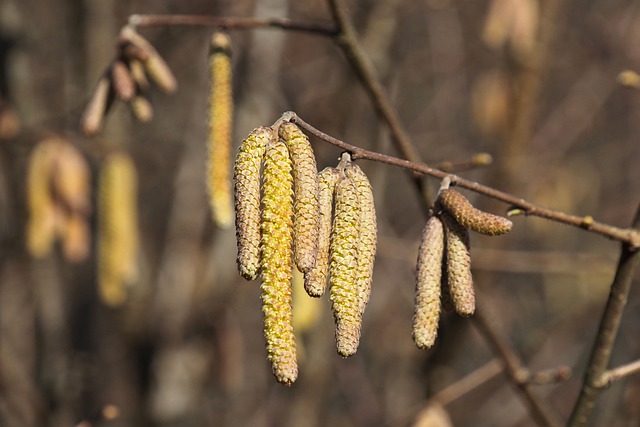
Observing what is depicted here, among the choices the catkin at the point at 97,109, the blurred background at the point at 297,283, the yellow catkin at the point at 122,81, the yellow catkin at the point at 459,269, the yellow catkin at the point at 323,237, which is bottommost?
the blurred background at the point at 297,283

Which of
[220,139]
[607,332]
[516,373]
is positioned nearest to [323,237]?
[220,139]

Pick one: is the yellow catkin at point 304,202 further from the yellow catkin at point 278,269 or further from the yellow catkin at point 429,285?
the yellow catkin at point 429,285

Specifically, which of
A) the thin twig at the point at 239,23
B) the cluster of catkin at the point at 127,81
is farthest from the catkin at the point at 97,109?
the thin twig at the point at 239,23

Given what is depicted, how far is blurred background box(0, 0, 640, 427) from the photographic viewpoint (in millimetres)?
3090

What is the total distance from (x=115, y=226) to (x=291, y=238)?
4.76 feet

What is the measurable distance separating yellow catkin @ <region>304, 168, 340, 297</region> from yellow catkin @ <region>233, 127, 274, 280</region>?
0.08 metres

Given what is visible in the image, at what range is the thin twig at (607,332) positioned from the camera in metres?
1.45

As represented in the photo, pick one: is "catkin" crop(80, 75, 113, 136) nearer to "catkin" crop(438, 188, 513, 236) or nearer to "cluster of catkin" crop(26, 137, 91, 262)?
"cluster of catkin" crop(26, 137, 91, 262)

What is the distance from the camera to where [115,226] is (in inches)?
94.3

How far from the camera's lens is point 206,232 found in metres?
3.57

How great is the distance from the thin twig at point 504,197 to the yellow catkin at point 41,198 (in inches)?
50.2

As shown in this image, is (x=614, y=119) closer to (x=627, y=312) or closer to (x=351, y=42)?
(x=627, y=312)

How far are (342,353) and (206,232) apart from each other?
259 cm

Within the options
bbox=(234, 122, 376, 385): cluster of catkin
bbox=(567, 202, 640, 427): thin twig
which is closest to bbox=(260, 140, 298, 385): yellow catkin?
bbox=(234, 122, 376, 385): cluster of catkin
